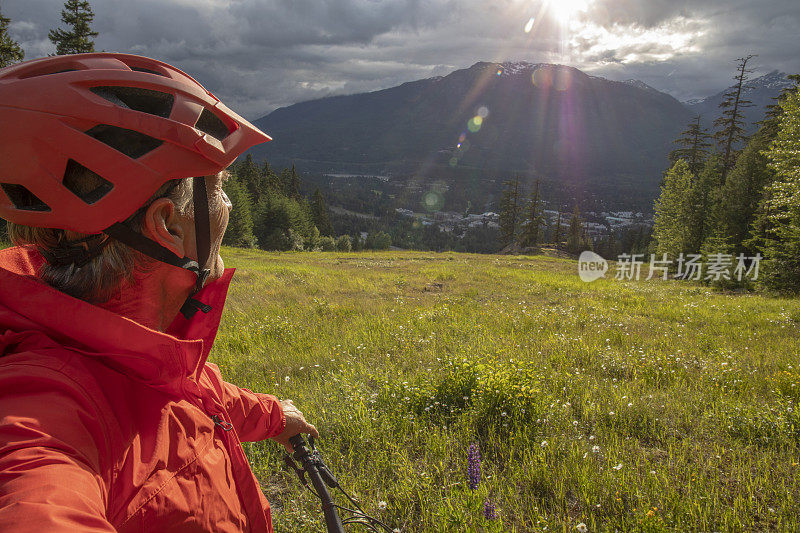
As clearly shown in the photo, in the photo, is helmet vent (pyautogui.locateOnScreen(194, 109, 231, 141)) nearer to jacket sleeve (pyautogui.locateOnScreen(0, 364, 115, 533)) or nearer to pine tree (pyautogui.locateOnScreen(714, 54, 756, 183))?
jacket sleeve (pyautogui.locateOnScreen(0, 364, 115, 533))

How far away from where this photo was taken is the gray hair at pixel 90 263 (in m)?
1.59

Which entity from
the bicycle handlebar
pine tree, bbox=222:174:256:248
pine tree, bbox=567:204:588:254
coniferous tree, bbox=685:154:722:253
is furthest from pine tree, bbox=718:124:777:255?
pine tree, bbox=222:174:256:248

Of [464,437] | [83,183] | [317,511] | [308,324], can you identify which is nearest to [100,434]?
[83,183]

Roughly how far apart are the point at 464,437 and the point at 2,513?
3.95m

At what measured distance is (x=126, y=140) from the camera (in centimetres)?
180

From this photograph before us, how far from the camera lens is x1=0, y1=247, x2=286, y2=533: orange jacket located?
1005mm

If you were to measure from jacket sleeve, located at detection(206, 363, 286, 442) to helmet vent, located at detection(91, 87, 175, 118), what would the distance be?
1.50 m

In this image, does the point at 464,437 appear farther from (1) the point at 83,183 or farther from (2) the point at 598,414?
(1) the point at 83,183

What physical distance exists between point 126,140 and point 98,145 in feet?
0.49

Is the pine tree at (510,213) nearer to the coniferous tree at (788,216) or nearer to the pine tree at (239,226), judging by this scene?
the pine tree at (239,226)

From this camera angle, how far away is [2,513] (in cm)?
88

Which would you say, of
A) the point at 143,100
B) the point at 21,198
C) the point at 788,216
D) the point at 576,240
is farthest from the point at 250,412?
the point at 576,240

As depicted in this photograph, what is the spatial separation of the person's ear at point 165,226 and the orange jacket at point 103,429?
1.45 feet

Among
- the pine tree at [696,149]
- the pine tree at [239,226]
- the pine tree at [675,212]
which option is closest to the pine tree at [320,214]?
the pine tree at [239,226]
